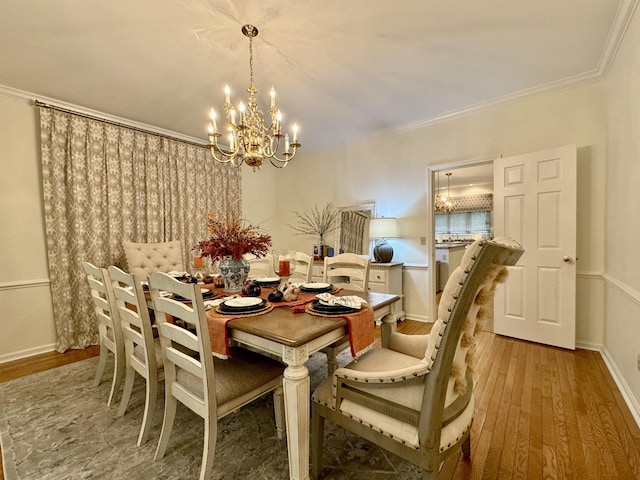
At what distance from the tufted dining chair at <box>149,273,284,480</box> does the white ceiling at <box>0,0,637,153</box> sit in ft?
6.06

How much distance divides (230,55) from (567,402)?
3585 mm

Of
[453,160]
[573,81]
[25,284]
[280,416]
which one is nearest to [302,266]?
[280,416]

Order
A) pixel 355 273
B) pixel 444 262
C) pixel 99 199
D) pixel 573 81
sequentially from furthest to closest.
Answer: pixel 444 262, pixel 99 199, pixel 573 81, pixel 355 273

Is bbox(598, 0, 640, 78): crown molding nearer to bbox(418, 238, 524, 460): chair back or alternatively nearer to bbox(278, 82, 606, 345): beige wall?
bbox(278, 82, 606, 345): beige wall

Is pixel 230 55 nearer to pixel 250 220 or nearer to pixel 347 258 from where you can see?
pixel 347 258

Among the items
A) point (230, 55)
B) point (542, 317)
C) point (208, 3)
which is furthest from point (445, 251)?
point (208, 3)

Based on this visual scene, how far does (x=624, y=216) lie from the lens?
2135mm

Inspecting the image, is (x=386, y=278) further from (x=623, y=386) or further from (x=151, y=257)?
(x=151, y=257)

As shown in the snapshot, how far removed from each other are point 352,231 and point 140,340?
321cm

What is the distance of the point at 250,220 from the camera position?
199 inches

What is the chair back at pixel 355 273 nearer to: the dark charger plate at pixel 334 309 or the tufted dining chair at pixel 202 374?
the dark charger plate at pixel 334 309

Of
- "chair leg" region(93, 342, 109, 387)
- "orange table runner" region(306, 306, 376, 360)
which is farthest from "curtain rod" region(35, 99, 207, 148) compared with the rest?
"orange table runner" region(306, 306, 376, 360)

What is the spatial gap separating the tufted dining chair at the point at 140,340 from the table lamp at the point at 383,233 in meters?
2.82

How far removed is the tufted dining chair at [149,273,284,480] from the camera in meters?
1.27
